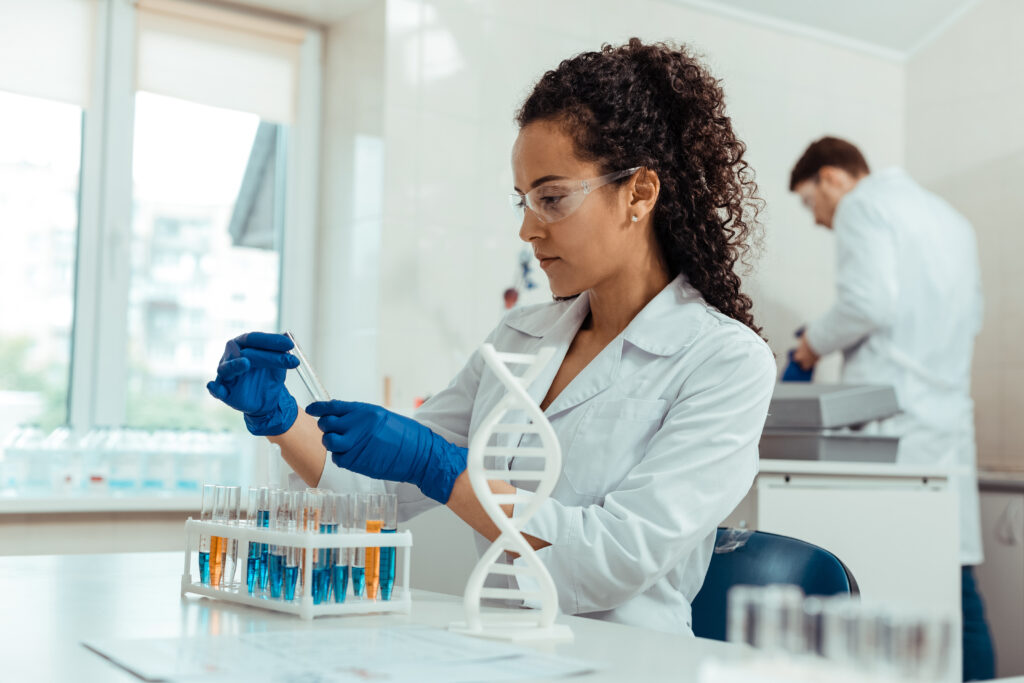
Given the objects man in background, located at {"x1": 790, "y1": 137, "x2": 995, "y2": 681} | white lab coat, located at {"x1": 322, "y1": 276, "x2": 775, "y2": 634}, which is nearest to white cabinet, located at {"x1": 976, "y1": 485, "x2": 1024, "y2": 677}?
man in background, located at {"x1": 790, "y1": 137, "x2": 995, "y2": 681}

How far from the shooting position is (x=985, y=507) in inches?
126

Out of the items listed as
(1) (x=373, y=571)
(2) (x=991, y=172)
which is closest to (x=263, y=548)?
(1) (x=373, y=571)

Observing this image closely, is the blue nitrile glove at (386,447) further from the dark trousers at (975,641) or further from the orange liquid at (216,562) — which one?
the dark trousers at (975,641)

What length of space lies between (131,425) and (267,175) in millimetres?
828

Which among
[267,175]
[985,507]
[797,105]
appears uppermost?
[797,105]

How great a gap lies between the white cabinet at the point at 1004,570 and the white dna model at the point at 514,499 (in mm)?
2494

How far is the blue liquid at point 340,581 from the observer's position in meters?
0.98

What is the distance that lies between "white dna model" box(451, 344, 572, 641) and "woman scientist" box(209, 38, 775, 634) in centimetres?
17

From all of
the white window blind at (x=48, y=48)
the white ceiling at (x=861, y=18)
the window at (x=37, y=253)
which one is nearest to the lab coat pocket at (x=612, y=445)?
the window at (x=37, y=253)

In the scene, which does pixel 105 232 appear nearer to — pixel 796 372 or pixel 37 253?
pixel 37 253

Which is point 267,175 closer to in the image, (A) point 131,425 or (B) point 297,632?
(A) point 131,425

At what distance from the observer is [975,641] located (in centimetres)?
276

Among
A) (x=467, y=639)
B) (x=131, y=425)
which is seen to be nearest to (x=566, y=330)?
(x=467, y=639)

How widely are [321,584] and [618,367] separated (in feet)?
1.82
